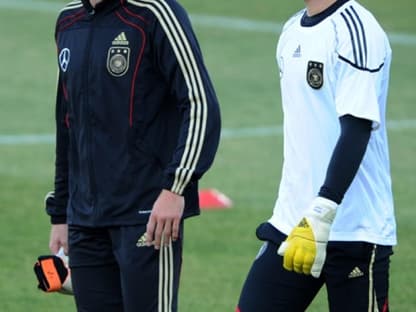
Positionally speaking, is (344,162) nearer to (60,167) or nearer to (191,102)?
(191,102)

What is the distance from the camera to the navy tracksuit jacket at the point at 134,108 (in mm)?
5996

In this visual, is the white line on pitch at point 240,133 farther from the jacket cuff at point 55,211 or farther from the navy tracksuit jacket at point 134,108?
the navy tracksuit jacket at point 134,108

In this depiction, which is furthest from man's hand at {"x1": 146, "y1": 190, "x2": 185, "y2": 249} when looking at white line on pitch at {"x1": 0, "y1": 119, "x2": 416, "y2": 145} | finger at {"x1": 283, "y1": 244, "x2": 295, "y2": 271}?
white line on pitch at {"x1": 0, "y1": 119, "x2": 416, "y2": 145}

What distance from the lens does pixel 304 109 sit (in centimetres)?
615

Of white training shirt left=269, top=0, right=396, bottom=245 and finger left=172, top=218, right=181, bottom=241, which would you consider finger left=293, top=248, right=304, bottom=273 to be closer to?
white training shirt left=269, top=0, right=396, bottom=245

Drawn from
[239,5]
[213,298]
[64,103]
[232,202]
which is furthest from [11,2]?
[64,103]

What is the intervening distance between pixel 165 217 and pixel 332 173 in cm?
72

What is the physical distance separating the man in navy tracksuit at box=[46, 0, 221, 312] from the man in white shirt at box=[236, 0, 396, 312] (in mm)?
395

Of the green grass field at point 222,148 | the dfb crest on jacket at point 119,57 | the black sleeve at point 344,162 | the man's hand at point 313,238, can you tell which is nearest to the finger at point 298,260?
the man's hand at point 313,238

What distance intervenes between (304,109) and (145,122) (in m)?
0.68

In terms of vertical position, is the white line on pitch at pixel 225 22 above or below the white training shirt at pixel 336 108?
below

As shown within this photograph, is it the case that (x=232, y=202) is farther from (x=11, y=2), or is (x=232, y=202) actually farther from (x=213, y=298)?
(x=11, y=2)

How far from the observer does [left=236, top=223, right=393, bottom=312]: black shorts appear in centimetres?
608

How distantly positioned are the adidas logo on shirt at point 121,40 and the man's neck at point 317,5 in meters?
0.79
